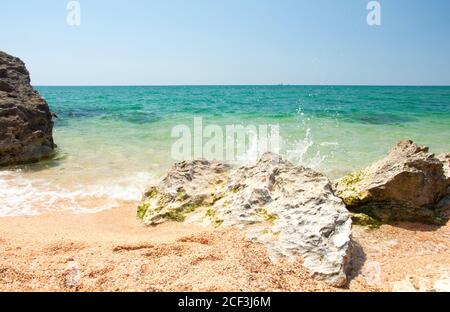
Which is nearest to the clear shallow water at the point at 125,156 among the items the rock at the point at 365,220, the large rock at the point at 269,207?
the large rock at the point at 269,207

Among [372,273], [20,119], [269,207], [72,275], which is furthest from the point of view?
[20,119]

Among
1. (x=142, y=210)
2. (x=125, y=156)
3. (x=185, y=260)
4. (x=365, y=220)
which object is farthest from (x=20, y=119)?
(x=365, y=220)

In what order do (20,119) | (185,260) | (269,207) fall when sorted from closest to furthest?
(185,260) < (269,207) < (20,119)

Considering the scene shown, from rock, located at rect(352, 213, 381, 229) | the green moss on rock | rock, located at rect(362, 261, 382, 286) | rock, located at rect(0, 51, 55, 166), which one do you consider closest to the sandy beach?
rock, located at rect(362, 261, 382, 286)

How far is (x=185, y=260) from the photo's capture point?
400 centimetres

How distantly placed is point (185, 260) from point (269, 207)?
63.3 inches

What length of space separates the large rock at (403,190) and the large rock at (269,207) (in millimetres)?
882

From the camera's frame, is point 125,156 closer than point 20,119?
No

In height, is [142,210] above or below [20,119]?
below

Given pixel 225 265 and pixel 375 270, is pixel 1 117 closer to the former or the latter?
pixel 225 265

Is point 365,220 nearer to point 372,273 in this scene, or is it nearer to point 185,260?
point 372,273

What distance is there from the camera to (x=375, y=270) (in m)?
4.23

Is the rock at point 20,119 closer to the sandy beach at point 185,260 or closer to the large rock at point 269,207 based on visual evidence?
the sandy beach at point 185,260

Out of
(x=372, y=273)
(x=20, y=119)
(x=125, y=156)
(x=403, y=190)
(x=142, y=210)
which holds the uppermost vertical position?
(x=20, y=119)
